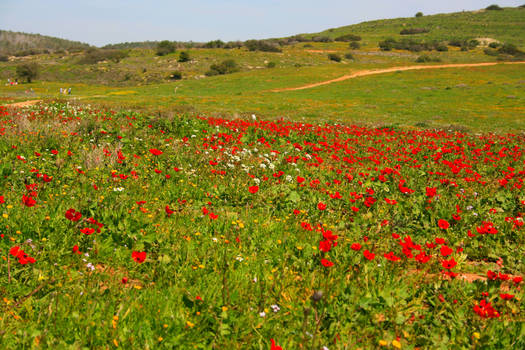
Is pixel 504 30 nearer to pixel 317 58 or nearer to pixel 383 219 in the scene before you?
pixel 317 58

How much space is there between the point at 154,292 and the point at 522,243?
5330 millimetres

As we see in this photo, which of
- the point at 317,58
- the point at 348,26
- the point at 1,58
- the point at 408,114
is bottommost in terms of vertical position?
the point at 408,114

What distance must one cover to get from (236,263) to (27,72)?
74.7 meters

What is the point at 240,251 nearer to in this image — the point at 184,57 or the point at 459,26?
the point at 184,57

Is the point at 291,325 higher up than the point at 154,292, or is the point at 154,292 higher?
the point at 154,292

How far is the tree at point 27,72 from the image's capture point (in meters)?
59.1

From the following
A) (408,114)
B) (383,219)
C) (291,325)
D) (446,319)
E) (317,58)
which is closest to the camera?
(291,325)

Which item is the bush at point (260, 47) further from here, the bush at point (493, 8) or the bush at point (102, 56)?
the bush at point (493, 8)

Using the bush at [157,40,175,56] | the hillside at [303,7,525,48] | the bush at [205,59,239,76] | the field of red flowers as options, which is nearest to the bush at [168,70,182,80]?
the bush at [205,59,239,76]

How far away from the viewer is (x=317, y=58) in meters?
78.9

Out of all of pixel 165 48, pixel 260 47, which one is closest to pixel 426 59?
pixel 260 47

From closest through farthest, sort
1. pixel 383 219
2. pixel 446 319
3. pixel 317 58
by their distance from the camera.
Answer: pixel 446 319
pixel 383 219
pixel 317 58

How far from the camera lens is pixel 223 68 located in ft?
217

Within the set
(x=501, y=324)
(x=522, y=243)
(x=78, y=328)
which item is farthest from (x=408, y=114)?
(x=78, y=328)
